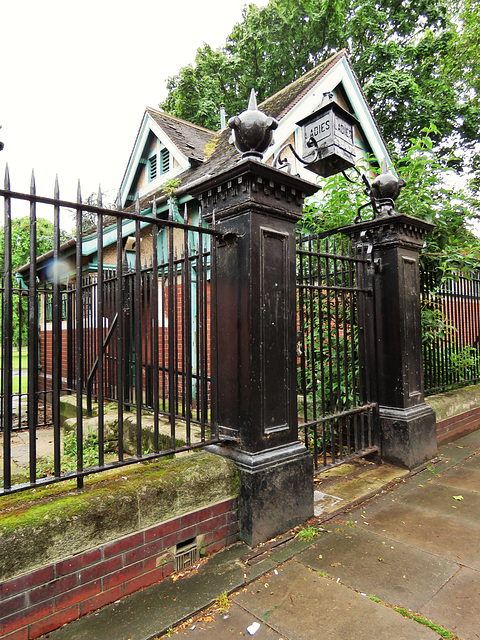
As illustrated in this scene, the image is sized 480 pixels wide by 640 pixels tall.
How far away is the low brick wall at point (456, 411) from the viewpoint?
4.78 meters

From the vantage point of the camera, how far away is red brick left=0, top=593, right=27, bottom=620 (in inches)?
65.7

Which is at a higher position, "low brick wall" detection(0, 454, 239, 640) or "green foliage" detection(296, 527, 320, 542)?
"low brick wall" detection(0, 454, 239, 640)

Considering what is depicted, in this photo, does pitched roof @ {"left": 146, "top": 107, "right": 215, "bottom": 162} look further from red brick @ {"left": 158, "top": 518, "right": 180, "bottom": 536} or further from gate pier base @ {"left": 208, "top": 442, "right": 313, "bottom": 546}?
red brick @ {"left": 158, "top": 518, "right": 180, "bottom": 536}

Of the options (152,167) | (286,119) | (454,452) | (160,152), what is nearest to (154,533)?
(454,452)

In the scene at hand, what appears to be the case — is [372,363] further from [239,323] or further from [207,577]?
[207,577]

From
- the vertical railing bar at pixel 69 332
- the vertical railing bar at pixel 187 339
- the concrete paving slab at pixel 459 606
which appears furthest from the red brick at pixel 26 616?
the concrete paving slab at pixel 459 606

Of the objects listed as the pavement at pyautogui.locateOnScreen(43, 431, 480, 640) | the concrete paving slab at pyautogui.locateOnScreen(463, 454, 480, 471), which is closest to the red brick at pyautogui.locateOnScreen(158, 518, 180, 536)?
the pavement at pyautogui.locateOnScreen(43, 431, 480, 640)

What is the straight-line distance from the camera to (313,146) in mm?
3576

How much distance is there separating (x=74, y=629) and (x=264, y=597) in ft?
3.06

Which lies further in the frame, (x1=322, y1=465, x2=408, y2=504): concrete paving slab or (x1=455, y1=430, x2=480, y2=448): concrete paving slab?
(x1=455, y1=430, x2=480, y2=448): concrete paving slab

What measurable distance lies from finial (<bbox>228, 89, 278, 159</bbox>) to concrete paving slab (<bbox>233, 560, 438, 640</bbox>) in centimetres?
270

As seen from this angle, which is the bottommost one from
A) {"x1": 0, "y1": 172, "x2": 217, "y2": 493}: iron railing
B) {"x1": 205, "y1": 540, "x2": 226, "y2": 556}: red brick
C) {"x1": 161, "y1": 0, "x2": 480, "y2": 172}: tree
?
{"x1": 205, "y1": 540, "x2": 226, "y2": 556}: red brick

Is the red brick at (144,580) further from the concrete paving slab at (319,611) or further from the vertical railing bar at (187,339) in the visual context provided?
the vertical railing bar at (187,339)

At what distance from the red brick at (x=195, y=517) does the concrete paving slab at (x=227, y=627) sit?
51 cm
